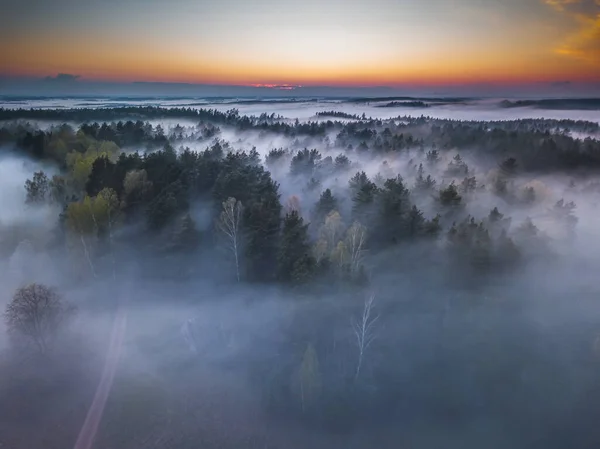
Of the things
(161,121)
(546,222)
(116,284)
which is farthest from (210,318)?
(161,121)

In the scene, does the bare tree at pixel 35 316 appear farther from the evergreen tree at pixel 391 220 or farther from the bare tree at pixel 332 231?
the evergreen tree at pixel 391 220

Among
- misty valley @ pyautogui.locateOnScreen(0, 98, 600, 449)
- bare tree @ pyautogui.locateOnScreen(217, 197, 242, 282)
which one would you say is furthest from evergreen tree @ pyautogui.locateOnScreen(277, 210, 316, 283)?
bare tree @ pyautogui.locateOnScreen(217, 197, 242, 282)

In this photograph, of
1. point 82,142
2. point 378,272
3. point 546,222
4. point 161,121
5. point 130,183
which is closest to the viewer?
point 378,272

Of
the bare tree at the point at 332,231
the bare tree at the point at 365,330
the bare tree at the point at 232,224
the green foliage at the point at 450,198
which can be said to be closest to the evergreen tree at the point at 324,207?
the bare tree at the point at 332,231

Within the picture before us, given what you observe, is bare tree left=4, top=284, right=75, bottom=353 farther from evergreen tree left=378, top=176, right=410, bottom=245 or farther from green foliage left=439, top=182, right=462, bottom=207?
green foliage left=439, top=182, right=462, bottom=207

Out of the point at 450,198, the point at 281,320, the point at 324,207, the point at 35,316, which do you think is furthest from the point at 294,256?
the point at 450,198

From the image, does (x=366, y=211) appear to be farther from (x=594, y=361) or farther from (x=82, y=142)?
(x=82, y=142)

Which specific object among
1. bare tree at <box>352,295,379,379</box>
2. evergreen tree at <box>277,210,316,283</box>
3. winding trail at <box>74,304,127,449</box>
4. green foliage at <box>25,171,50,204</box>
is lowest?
winding trail at <box>74,304,127,449</box>
